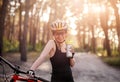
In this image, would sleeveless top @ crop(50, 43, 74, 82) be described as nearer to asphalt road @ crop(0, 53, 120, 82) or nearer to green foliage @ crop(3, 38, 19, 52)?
asphalt road @ crop(0, 53, 120, 82)

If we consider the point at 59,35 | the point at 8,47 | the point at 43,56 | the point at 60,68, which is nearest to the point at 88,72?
the point at 59,35

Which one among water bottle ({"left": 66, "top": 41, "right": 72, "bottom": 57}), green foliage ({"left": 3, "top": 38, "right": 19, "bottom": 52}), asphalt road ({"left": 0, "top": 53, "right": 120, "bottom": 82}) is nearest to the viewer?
water bottle ({"left": 66, "top": 41, "right": 72, "bottom": 57})

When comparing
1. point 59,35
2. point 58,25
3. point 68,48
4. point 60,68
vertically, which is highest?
point 58,25

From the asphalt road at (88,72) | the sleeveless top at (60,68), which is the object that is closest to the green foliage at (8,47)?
the asphalt road at (88,72)

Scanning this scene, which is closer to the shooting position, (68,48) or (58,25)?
(68,48)

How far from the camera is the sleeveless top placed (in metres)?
5.06

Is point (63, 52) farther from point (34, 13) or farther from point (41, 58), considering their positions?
point (34, 13)

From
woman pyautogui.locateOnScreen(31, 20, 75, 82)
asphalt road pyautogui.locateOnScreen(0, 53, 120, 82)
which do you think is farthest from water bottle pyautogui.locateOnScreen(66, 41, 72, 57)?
asphalt road pyautogui.locateOnScreen(0, 53, 120, 82)

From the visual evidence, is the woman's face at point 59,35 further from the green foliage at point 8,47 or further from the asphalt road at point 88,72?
the green foliage at point 8,47

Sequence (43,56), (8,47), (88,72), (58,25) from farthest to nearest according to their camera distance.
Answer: (8,47), (88,72), (58,25), (43,56)

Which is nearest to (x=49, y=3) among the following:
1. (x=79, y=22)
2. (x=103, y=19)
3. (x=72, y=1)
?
(x=72, y=1)

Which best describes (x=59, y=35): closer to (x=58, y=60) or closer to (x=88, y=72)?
(x=58, y=60)

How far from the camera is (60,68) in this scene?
5.06 m

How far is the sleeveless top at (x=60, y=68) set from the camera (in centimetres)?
506
